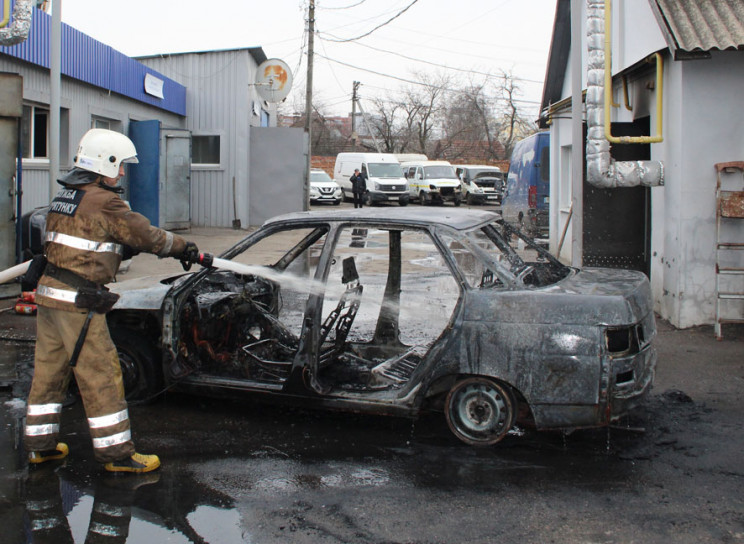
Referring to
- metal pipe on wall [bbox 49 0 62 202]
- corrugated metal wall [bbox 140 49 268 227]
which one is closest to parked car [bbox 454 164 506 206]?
corrugated metal wall [bbox 140 49 268 227]

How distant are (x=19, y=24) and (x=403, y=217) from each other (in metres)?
6.39

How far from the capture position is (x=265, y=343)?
5.78m

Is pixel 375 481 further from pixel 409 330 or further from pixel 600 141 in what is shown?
pixel 600 141

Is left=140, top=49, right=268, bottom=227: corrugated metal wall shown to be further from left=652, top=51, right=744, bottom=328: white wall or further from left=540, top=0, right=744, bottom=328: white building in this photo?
left=652, top=51, right=744, bottom=328: white wall

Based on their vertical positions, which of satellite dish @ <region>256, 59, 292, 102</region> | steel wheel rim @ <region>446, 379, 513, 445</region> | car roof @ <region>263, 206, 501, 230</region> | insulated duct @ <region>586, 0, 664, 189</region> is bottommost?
steel wheel rim @ <region>446, 379, 513, 445</region>

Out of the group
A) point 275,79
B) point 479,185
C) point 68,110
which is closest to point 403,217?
point 68,110

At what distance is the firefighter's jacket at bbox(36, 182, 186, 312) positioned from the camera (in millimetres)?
4297

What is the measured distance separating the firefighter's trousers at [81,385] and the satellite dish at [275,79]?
54.9ft

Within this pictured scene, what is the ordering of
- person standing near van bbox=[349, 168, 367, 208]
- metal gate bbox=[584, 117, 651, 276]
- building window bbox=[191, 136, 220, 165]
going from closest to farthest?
metal gate bbox=[584, 117, 651, 276] → building window bbox=[191, 136, 220, 165] → person standing near van bbox=[349, 168, 367, 208]

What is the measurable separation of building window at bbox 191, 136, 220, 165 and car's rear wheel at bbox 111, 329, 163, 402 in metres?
15.9

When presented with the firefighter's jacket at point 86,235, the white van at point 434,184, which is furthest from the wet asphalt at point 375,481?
the white van at point 434,184

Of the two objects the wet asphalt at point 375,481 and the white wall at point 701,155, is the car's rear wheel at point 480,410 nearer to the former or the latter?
the wet asphalt at point 375,481

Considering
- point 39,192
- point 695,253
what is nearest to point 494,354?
point 695,253

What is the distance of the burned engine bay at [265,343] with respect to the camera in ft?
17.5
